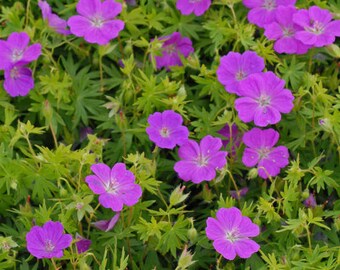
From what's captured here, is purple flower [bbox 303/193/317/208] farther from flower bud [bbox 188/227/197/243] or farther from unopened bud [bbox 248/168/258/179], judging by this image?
flower bud [bbox 188/227/197/243]

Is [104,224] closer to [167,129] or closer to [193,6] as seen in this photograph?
[167,129]

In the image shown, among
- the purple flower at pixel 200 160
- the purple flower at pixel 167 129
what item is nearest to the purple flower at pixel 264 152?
the purple flower at pixel 200 160

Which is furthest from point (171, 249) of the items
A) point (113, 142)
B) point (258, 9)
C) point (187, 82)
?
point (258, 9)

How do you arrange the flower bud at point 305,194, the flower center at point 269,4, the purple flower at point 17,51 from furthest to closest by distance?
the flower center at point 269,4, the purple flower at point 17,51, the flower bud at point 305,194

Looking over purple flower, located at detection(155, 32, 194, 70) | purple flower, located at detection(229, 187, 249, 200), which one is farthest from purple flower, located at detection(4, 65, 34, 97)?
purple flower, located at detection(229, 187, 249, 200)

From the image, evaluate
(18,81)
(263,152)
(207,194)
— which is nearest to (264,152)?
(263,152)

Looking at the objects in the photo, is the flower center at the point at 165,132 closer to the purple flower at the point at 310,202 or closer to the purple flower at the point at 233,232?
the purple flower at the point at 233,232

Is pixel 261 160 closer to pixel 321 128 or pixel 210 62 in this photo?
pixel 321 128
